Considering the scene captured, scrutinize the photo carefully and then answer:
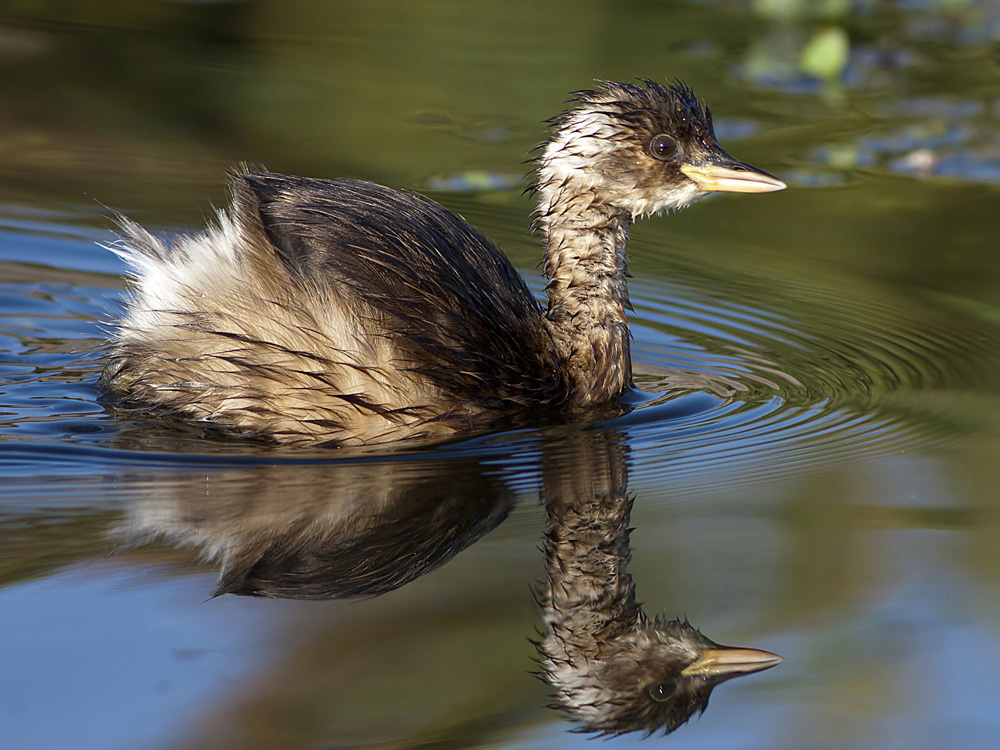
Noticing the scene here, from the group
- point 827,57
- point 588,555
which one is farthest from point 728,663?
point 827,57

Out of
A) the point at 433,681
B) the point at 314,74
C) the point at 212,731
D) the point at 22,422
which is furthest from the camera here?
the point at 314,74

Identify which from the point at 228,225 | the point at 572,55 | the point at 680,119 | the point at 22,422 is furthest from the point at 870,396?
the point at 572,55

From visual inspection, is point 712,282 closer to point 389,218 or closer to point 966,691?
point 389,218

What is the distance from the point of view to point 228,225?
506 cm

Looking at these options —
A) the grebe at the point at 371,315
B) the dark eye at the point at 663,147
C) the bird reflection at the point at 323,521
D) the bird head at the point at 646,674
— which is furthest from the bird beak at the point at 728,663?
the dark eye at the point at 663,147

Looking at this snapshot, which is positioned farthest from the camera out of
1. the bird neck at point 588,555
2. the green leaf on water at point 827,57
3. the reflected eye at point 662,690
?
the green leaf on water at point 827,57

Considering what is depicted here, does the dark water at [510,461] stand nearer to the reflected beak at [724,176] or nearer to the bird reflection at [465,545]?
the bird reflection at [465,545]

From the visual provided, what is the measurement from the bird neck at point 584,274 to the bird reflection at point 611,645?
1.26 m

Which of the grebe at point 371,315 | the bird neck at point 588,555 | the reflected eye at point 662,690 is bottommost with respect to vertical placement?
the reflected eye at point 662,690

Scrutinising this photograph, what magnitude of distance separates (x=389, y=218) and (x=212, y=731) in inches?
95.8

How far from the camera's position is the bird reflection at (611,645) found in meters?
3.22

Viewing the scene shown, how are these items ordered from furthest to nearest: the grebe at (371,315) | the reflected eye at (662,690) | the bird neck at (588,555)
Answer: the grebe at (371,315), the bird neck at (588,555), the reflected eye at (662,690)

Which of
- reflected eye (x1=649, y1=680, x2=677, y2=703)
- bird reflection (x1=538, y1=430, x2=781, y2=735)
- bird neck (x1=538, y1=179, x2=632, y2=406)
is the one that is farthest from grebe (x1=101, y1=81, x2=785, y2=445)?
reflected eye (x1=649, y1=680, x2=677, y2=703)

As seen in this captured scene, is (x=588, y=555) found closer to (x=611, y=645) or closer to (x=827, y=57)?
(x=611, y=645)
